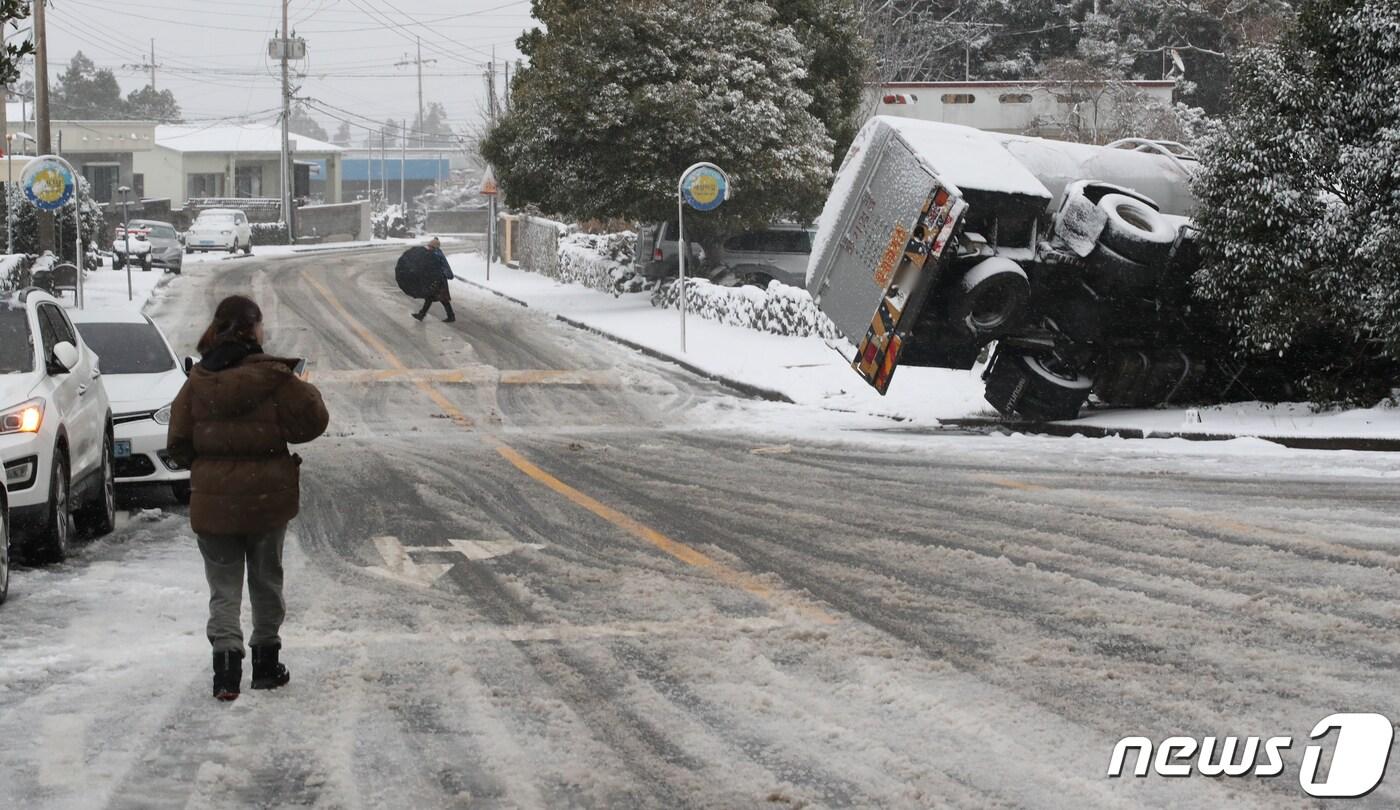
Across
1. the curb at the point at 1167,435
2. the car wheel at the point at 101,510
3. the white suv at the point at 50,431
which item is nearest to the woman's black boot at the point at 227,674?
the white suv at the point at 50,431

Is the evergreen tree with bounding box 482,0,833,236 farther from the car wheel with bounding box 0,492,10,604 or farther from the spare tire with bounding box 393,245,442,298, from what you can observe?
the car wheel with bounding box 0,492,10,604

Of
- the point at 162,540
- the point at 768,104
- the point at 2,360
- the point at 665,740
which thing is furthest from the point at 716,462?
the point at 768,104

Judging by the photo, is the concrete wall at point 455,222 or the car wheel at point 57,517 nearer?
the car wheel at point 57,517

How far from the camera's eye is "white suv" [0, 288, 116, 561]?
9.23m

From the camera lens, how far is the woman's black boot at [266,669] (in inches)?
263

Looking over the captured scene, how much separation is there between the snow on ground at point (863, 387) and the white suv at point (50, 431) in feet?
29.4

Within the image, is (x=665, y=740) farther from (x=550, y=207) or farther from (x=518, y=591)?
(x=550, y=207)

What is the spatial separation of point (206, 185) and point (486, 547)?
273 ft

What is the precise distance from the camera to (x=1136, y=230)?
15.8 metres

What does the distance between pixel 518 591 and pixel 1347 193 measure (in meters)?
9.85

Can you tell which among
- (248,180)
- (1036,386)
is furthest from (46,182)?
(248,180)

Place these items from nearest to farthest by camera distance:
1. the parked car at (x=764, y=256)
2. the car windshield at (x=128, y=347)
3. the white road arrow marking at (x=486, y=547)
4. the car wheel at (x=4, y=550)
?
the car wheel at (x=4, y=550) < the white road arrow marking at (x=486, y=547) < the car windshield at (x=128, y=347) < the parked car at (x=764, y=256)

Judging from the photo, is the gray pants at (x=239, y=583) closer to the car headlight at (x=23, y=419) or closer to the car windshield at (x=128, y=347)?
the car headlight at (x=23, y=419)

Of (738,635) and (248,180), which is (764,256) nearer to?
(738,635)
